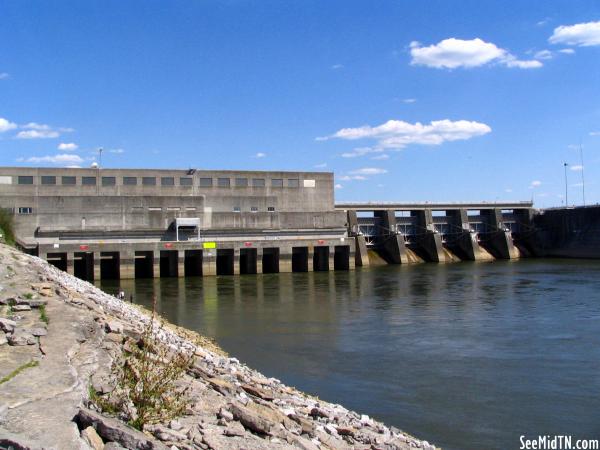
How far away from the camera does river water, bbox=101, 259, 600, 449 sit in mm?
13859

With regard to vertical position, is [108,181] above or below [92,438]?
above

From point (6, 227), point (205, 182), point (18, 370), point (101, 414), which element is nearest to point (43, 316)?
point (18, 370)

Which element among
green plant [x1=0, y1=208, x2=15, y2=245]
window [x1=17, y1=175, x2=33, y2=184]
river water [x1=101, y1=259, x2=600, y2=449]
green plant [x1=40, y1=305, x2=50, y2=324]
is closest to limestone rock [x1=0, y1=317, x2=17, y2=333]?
green plant [x1=40, y1=305, x2=50, y2=324]

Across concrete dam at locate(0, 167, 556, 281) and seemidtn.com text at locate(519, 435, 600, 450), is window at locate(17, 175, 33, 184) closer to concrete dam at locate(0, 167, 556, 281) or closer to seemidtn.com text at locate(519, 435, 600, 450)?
concrete dam at locate(0, 167, 556, 281)

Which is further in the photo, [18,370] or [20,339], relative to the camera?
[20,339]

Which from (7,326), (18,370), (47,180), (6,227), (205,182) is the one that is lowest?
(18,370)

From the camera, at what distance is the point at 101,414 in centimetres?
787

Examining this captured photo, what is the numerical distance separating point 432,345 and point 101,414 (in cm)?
1585

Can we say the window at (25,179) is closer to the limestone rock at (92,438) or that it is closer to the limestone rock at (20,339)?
the limestone rock at (20,339)

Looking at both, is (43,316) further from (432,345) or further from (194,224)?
(194,224)

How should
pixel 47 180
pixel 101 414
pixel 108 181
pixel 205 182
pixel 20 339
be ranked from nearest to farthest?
pixel 101 414, pixel 20 339, pixel 47 180, pixel 108 181, pixel 205 182

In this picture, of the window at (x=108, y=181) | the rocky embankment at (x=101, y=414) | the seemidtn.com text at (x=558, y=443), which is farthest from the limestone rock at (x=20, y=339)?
the window at (x=108, y=181)

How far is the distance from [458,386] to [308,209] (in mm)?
50221

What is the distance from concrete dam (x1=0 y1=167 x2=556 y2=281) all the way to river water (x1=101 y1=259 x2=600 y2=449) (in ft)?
32.2
